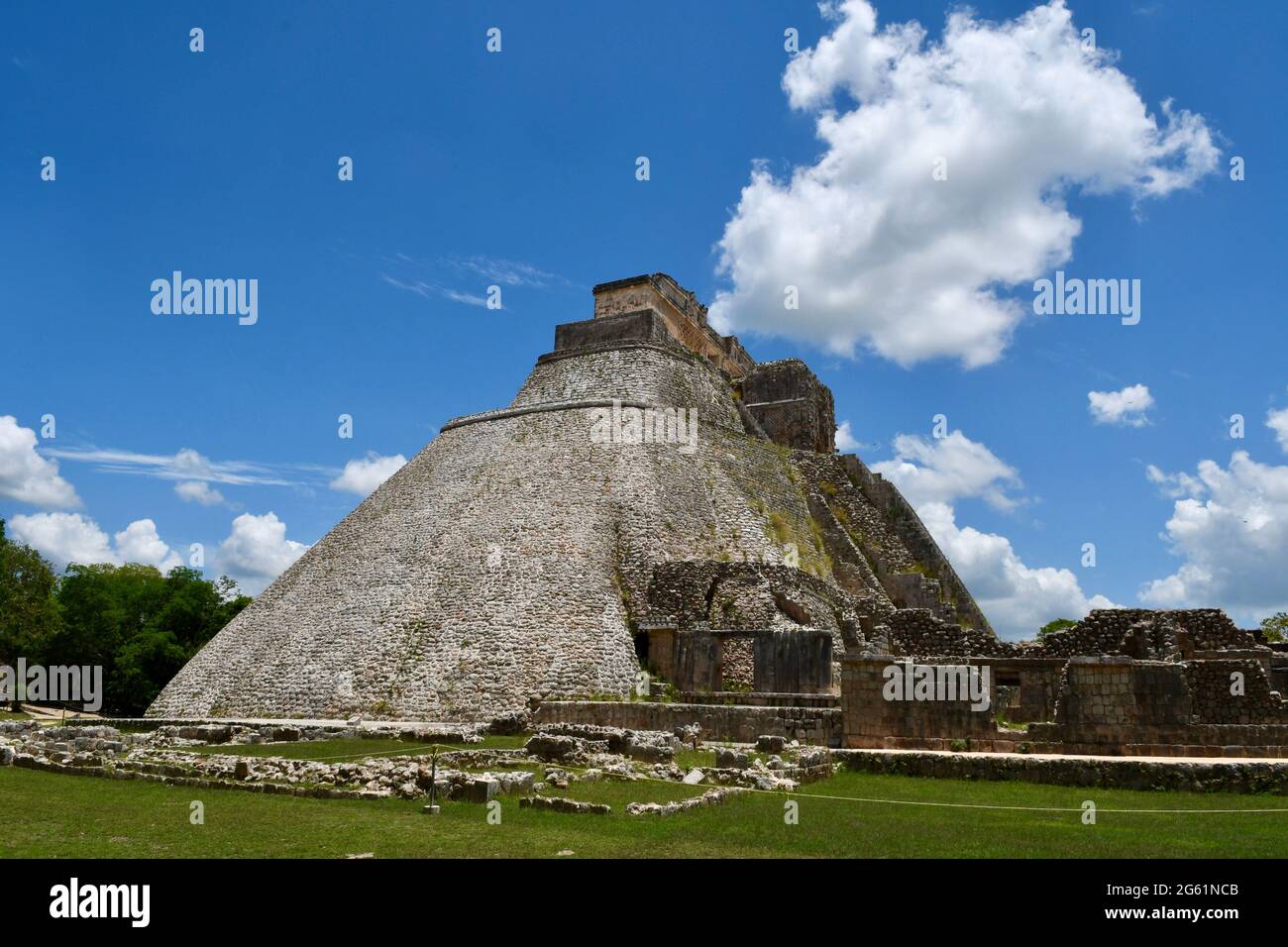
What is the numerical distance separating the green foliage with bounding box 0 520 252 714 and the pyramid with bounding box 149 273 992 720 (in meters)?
12.9

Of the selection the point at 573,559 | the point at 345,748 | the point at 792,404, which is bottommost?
the point at 345,748

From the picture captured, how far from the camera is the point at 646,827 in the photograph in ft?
27.8

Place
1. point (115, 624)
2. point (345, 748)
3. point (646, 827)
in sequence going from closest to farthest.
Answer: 1. point (646, 827)
2. point (345, 748)
3. point (115, 624)

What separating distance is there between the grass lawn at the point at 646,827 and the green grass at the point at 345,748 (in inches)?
158

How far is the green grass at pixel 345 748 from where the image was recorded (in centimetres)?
1504

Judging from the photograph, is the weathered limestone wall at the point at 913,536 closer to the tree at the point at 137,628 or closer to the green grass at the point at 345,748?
the green grass at the point at 345,748

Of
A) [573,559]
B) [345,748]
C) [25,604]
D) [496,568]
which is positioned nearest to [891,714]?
[345,748]

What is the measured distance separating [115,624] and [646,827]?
4051 centimetres

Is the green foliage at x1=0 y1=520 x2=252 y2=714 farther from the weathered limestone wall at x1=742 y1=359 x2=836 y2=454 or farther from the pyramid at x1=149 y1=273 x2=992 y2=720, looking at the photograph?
the weathered limestone wall at x1=742 y1=359 x2=836 y2=454

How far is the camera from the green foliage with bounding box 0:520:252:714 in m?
36.4

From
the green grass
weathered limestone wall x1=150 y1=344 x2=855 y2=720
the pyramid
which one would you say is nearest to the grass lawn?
the green grass

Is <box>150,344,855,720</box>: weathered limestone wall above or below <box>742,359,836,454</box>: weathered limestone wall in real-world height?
below

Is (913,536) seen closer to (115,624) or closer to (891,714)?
(891,714)
